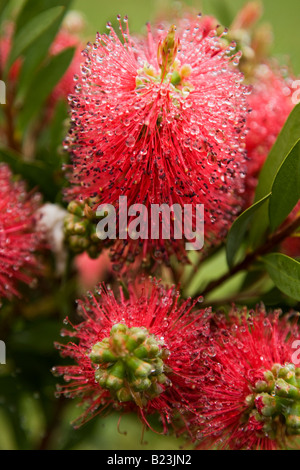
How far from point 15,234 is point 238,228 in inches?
13.3

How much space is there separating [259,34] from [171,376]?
2.42ft

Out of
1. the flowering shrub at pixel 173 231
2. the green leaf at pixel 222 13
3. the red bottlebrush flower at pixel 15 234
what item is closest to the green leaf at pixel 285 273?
the flowering shrub at pixel 173 231

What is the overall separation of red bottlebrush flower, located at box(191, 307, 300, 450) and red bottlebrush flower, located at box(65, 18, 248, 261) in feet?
0.48

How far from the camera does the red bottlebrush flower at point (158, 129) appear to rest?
1.96ft

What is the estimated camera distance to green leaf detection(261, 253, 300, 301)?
625 millimetres

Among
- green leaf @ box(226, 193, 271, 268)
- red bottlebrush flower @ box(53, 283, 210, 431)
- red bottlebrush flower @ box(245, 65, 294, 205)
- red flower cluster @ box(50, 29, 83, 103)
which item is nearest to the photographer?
red bottlebrush flower @ box(53, 283, 210, 431)

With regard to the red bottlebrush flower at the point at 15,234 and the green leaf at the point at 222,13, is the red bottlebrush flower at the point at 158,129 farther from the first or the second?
the green leaf at the point at 222,13

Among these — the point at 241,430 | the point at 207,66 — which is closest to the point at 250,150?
the point at 207,66

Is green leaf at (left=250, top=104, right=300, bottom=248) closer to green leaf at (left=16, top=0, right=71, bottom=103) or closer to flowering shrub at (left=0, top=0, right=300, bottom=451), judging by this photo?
flowering shrub at (left=0, top=0, right=300, bottom=451)

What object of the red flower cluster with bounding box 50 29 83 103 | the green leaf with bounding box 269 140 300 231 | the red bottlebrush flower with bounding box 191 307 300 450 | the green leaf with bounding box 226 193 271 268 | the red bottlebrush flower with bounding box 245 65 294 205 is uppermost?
the red flower cluster with bounding box 50 29 83 103

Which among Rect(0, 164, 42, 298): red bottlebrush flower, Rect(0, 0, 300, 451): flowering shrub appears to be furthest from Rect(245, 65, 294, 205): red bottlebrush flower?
Rect(0, 164, 42, 298): red bottlebrush flower

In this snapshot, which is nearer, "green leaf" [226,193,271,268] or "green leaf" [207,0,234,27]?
"green leaf" [226,193,271,268]

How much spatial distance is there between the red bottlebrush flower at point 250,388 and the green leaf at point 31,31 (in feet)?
1.82

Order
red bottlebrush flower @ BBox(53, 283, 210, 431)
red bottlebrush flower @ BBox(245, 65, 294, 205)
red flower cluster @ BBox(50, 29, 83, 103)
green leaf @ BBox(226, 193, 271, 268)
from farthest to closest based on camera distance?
red flower cluster @ BBox(50, 29, 83, 103) → red bottlebrush flower @ BBox(245, 65, 294, 205) → green leaf @ BBox(226, 193, 271, 268) → red bottlebrush flower @ BBox(53, 283, 210, 431)
